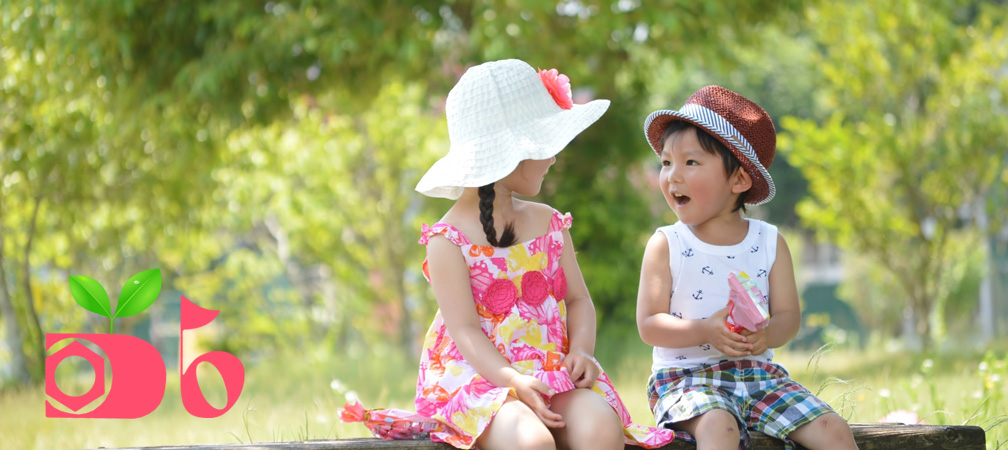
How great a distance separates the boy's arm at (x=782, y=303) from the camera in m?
2.29

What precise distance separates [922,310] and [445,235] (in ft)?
20.5

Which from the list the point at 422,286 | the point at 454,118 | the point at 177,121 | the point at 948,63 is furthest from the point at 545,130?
the point at 422,286

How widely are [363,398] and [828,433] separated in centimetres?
353

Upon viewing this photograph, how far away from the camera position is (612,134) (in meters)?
6.85

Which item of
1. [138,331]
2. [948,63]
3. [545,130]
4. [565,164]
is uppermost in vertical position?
[948,63]

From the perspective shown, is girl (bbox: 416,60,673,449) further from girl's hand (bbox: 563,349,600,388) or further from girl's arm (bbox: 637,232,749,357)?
girl's arm (bbox: 637,232,749,357)

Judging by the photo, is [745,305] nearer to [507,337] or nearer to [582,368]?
[582,368]

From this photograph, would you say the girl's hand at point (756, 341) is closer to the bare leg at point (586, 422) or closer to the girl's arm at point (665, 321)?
the girl's arm at point (665, 321)

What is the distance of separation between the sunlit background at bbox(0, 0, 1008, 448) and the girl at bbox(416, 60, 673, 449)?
3.28 feet

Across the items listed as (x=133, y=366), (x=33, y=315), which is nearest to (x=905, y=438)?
(x=133, y=366)

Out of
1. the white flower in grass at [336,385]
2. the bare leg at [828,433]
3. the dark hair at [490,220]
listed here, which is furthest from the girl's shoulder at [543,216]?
the white flower in grass at [336,385]

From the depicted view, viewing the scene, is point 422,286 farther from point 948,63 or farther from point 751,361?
point 751,361

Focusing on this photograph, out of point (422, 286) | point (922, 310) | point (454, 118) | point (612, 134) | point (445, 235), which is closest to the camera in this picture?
point (445, 235)

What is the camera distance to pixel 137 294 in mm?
2184
